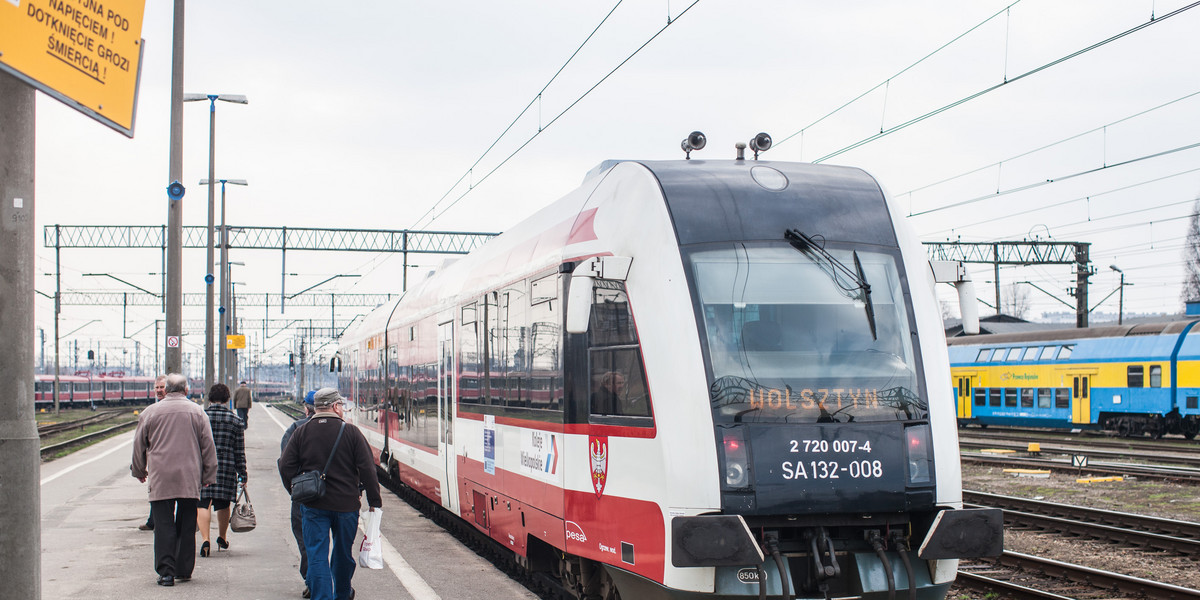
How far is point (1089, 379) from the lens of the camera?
107ft

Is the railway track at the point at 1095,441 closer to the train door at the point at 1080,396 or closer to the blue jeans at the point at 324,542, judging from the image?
the train door at the point at 1080,396

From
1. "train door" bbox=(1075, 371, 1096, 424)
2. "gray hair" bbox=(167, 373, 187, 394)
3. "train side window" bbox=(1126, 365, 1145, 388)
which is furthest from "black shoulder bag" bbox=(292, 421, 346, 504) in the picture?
"train door" bbox=(1075, 371, 1096, 424)

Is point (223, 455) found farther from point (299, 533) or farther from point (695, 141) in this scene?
point (695, 141)

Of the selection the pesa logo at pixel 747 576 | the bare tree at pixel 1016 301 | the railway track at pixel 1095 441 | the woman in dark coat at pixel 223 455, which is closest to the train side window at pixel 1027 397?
the railway track at pixel 1095 441

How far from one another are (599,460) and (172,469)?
3.64 meters

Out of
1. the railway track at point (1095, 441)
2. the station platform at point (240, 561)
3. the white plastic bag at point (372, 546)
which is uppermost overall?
the white plastic bag at point (372, 546)

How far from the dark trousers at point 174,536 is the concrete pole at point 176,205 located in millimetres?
7240

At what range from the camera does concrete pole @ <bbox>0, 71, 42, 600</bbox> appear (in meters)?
3.79

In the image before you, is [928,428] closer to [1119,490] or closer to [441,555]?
[441,555]

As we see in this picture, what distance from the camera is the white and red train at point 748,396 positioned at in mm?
6207

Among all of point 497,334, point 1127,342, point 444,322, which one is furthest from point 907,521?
point 1127,342

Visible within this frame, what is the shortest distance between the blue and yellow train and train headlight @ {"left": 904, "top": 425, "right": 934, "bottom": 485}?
86.7 feet

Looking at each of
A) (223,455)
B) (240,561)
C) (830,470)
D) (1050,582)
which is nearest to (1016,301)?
(1050,582)

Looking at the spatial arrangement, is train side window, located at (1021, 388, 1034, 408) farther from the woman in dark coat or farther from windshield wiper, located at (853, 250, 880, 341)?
windshield wiper, located at (853, 250, 880, 341)
